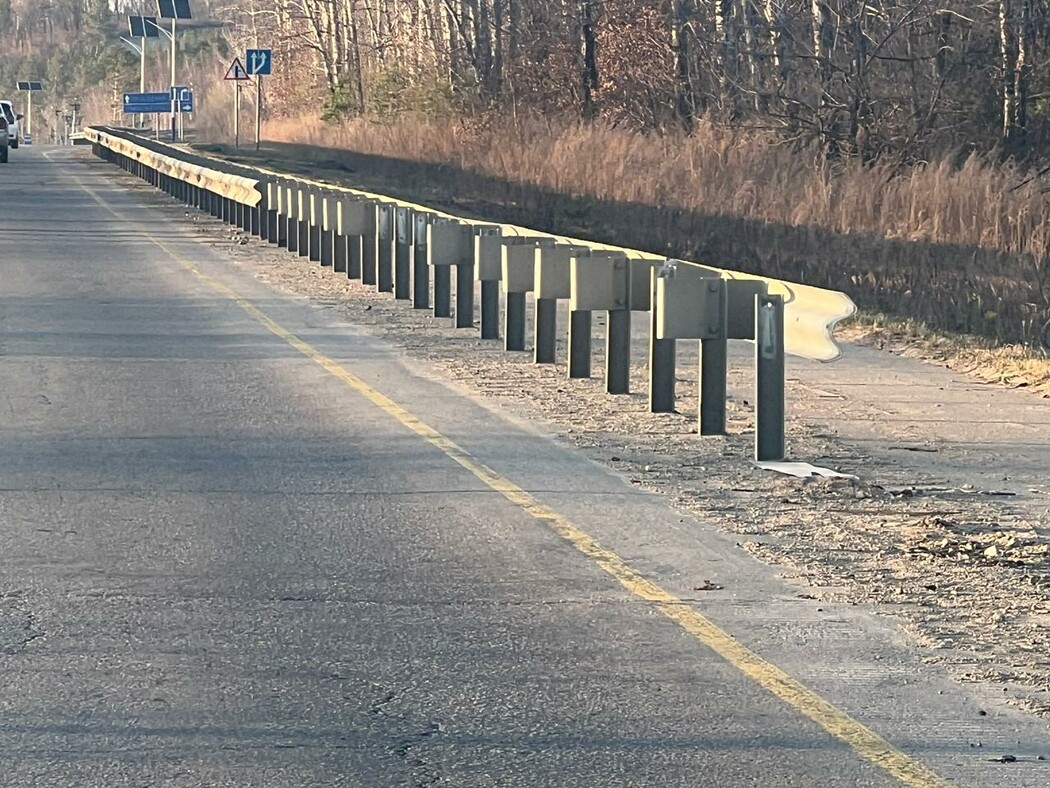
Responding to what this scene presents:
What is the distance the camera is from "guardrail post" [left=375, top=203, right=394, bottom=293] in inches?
775

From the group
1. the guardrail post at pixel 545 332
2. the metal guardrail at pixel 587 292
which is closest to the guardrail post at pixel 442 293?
the metal guardrail at pixel 587 292

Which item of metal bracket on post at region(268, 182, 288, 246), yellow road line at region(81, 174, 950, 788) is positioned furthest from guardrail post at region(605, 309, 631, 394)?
metal bracket on post at region(268, 182, 288, 246)

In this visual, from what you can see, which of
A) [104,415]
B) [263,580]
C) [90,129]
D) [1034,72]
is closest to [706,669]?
[263,580]

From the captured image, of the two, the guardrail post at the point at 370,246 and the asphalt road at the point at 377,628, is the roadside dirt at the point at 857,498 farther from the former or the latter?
the guardrail post at the point at 370,246

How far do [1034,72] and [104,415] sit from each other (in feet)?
81.8

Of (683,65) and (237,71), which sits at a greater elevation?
(683,65)

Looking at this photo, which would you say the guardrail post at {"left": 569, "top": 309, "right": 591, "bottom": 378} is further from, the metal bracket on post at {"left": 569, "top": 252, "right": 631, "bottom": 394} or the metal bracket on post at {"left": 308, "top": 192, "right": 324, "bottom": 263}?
the metal bracket on post at {"left": 308, "top": 192, "right": 324, "bottom": 263}

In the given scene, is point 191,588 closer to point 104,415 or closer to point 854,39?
point 104,415

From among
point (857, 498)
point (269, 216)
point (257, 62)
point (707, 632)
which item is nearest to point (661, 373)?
point (857, 498)

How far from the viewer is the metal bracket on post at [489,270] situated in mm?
15328

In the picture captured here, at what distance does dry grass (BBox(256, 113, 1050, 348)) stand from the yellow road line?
690 cm

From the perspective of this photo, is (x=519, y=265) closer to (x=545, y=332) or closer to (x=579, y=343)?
(x=545, y=332)

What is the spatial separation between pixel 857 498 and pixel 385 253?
36.8 ft

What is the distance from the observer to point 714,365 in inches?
439
